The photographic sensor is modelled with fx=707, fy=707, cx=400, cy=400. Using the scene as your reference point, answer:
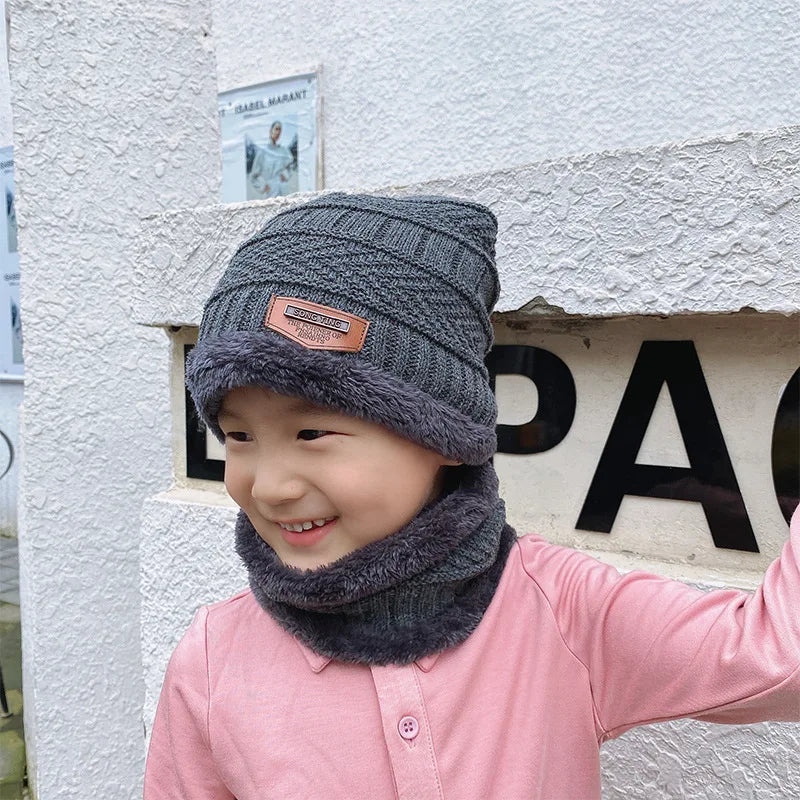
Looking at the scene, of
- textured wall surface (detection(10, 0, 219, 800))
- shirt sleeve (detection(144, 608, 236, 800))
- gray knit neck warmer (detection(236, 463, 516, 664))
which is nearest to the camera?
gray knit neck warmer (detection(236, 463, 516, 664))

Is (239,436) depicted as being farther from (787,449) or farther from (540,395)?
(787,449)

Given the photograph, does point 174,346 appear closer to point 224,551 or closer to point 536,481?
point 224,551

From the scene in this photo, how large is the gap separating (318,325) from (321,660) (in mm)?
476

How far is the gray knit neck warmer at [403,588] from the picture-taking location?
37.5 inches

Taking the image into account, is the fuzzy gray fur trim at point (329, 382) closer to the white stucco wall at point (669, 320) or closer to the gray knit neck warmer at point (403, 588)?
the gray knit neck warmer at point (403, 588)

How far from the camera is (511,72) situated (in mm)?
2893

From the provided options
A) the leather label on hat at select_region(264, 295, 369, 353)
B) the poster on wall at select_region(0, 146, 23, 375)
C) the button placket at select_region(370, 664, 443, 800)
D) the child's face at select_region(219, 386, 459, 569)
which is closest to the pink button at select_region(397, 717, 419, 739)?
the button placket at select_region(370, 664, 443, 800)

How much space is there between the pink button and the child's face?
0.77ft

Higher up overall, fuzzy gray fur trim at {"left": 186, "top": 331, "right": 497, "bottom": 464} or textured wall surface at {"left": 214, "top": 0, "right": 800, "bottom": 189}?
textured wall surface at {"left": 214, "top": 0, "right": 800, "bottom": 189}

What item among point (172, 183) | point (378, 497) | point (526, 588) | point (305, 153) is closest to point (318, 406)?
point (378, 497)

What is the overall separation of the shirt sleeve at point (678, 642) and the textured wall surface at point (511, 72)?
2104mm

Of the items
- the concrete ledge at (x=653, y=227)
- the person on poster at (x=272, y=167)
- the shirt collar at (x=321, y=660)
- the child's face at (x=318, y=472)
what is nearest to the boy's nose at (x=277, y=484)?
the child's face at (x=318, y=472)

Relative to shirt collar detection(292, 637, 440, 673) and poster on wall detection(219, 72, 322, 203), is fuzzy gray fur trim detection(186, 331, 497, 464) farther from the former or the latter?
poster on wall detection(219, 72, 322, 203)

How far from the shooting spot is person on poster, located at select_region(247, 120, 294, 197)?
3.73 meters
